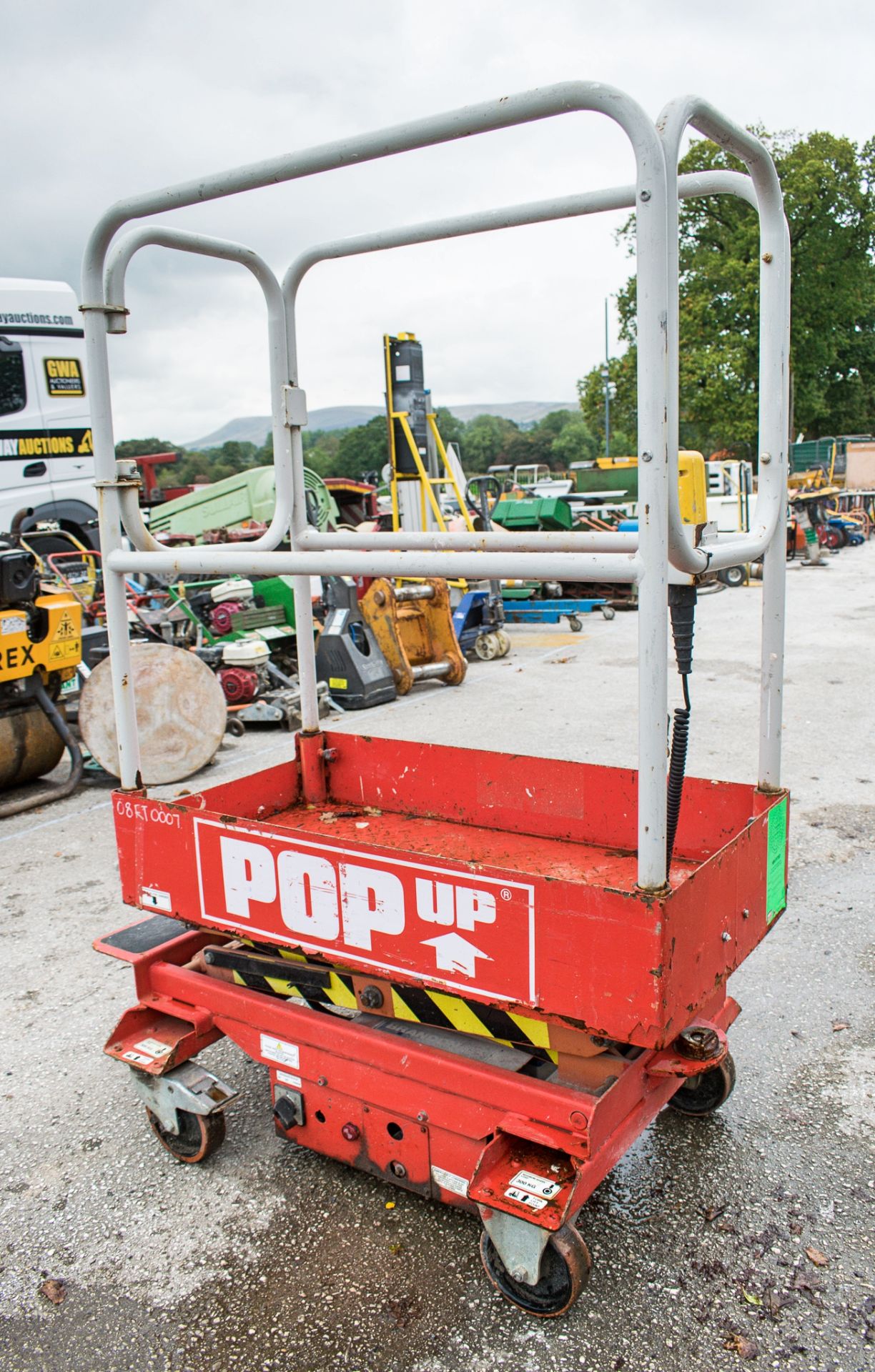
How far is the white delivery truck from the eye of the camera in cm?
888

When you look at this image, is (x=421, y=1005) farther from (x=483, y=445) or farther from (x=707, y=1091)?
(x=483, y=445)

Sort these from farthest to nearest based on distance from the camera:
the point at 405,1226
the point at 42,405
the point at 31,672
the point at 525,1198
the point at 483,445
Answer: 1. the point at 483,445
2. the point at 42,405
3. the point at 31,672
4. the point at 405,1226
5. the point at 525,1198

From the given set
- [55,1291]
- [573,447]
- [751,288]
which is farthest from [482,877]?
[573,447]

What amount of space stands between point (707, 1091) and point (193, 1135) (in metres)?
1.34

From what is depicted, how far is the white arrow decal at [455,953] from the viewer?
1985 millimetres

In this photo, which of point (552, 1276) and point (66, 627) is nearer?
point (552, 1276)

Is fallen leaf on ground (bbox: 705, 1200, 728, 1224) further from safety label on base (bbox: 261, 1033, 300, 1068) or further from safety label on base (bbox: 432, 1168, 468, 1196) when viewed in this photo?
safety label on base (bbox: 261, 1033, 300, 1068)

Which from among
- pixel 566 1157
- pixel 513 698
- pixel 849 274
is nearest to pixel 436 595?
pixel 513 698

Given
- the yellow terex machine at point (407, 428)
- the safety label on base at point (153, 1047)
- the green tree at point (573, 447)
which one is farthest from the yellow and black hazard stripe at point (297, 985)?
the green tree at point (573, 447)

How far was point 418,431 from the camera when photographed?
8.13 metres

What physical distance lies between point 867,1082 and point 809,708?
444cm

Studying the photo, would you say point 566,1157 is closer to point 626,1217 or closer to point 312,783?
point 626,1217

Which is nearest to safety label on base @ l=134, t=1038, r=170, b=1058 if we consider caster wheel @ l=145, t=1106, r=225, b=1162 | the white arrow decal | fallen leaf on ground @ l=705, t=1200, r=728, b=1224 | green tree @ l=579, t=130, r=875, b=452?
caster wheel @ l=145, t=1106, r=225, b=1162

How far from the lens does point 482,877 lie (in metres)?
1.92
